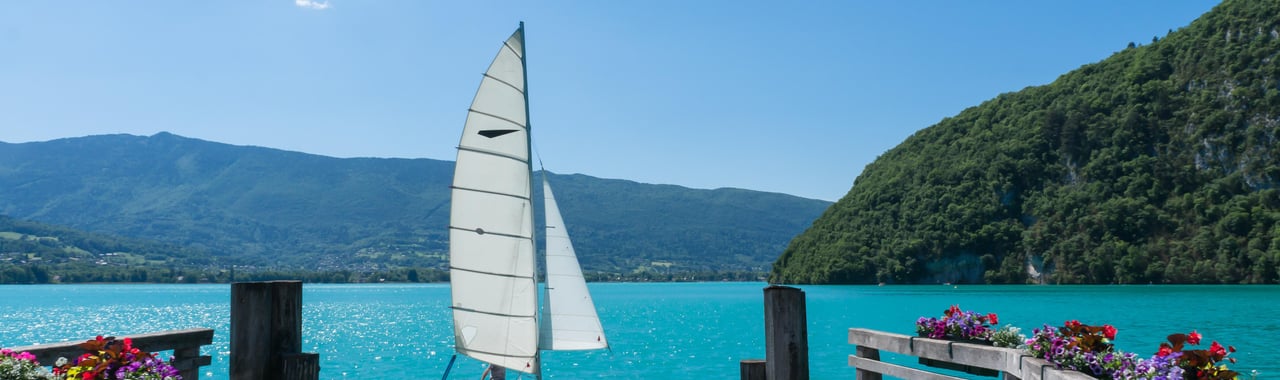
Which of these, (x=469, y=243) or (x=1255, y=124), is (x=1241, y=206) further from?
(x=469, y=243)

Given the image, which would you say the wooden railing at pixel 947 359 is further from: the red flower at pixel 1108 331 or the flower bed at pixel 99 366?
the flower bed at pixel 99 366

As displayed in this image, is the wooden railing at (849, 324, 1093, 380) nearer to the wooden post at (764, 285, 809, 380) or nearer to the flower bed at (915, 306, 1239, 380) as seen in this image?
the flower bed at (915, 306, 1239, 380)

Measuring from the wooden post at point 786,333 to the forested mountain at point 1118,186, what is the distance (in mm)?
153239

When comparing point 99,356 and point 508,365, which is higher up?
point 99,356

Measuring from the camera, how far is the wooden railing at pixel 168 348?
7012 mm

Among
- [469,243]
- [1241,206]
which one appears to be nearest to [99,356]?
[469,243]

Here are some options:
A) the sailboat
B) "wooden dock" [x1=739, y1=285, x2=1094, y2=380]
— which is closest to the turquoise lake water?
the sailboat

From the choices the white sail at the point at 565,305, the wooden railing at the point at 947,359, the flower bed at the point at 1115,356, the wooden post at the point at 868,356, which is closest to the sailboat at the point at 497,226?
the white sail at the point at 565,305

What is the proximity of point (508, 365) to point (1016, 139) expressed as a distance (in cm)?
18641

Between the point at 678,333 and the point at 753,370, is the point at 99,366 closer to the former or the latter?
the point at 753,370

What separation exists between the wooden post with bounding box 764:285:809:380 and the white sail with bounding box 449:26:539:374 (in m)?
8.37

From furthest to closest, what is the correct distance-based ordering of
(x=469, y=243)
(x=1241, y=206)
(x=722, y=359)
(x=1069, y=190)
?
1. (x=1069, y=190)
2. (x=1241, y=206)
3. (x=722, y=359)
4. (x=469, y=243)

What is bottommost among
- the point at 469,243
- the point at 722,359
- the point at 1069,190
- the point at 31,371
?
the point at 722,359

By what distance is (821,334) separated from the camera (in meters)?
58.7
